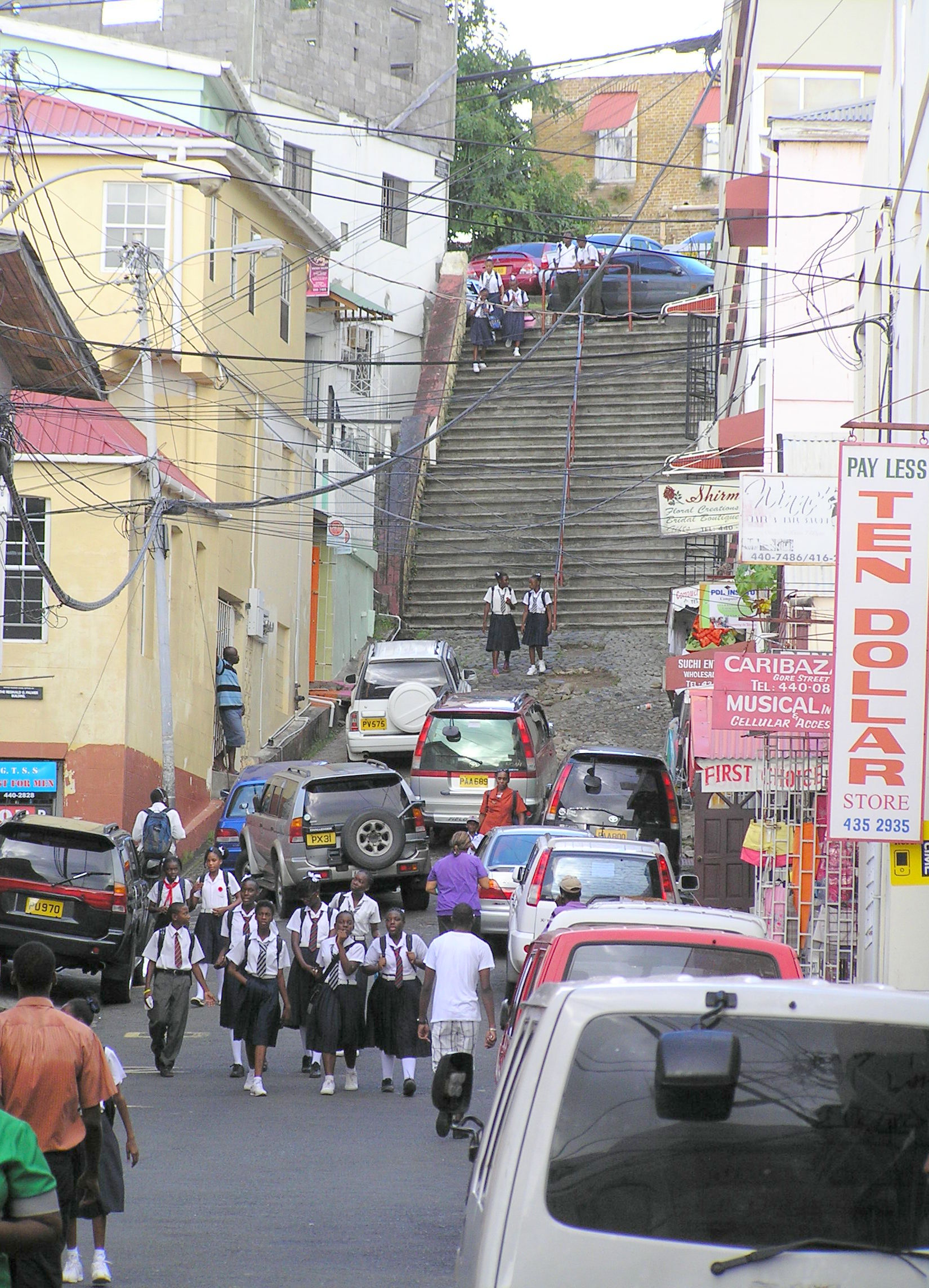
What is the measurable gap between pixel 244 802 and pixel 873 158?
1191 centimetres

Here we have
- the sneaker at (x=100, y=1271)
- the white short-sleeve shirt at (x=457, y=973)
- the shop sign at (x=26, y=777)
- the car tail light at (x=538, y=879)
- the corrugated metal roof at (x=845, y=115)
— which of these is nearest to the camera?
the sneaker at (x=100, y=1271)

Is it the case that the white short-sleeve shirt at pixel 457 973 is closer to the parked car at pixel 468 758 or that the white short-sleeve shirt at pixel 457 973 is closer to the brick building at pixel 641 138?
the parked car at pixel 468 758

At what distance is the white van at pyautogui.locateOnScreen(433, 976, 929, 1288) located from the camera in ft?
13.2

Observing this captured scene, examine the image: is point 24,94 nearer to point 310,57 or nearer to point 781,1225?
point 310,57

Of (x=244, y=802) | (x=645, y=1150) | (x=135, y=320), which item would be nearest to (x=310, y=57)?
(x=135, y=320)

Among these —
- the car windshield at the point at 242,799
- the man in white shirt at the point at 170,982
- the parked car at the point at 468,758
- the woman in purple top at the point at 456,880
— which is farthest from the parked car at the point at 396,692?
the man in white shirt at the point at 170,982

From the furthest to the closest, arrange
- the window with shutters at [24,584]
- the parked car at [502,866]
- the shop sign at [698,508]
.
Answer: the window with shutters at [24,584] → the shop sign at [698,508] → the parked car at [502,866]

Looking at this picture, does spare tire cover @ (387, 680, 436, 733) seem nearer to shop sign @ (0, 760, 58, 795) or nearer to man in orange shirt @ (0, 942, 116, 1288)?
shop sign @ (0, 760, 58, 795)

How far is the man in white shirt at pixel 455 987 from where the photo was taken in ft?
40.0

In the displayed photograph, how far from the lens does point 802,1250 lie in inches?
159

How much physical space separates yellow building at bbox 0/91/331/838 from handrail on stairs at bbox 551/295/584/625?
498cm

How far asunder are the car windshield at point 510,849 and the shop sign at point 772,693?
16.7ft

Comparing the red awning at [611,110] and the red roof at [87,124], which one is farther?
the red awning at [611,110]

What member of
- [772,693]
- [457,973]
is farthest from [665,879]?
[457,973]
